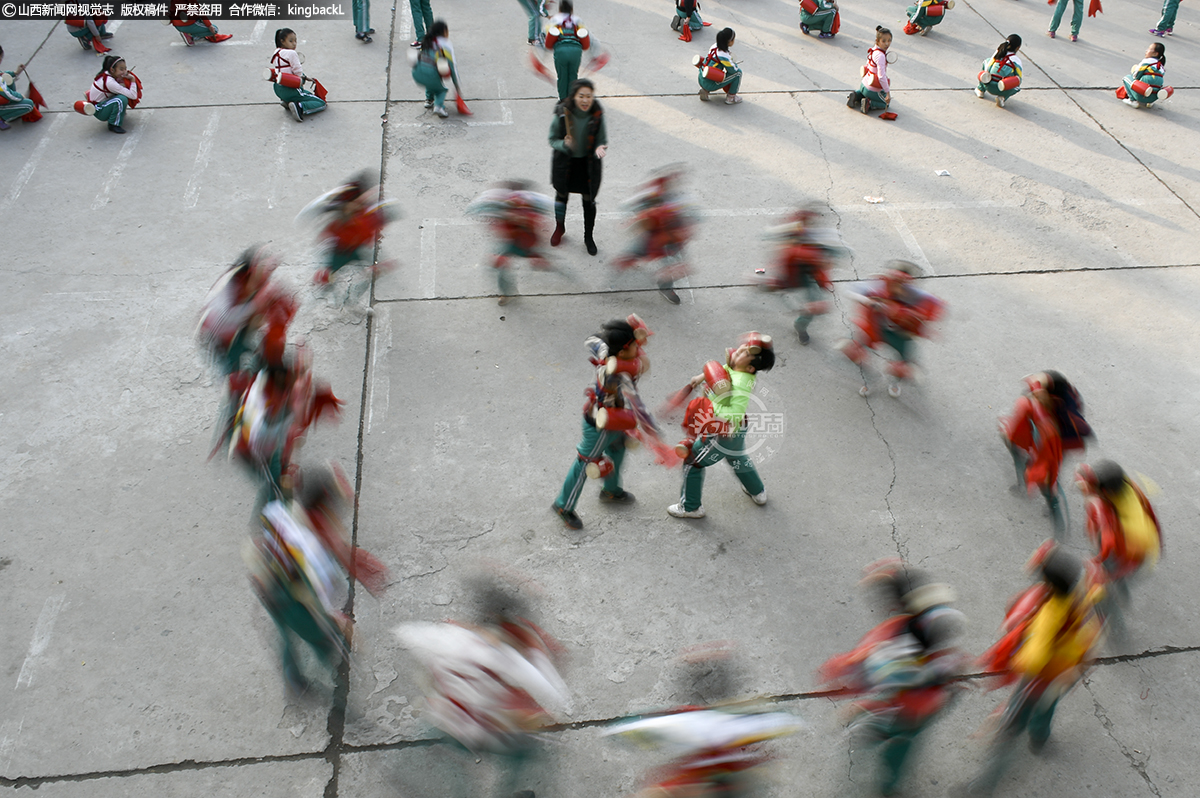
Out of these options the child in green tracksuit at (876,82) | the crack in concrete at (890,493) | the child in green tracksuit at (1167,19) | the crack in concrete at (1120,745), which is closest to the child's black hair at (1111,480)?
the crack in concrete at (1120,745)

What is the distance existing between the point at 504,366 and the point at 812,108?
5.59 metres

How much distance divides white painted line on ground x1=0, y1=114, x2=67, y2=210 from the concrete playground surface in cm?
5

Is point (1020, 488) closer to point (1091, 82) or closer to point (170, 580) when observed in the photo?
point (170, 580)

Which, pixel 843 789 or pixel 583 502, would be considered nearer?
pixel 843 789

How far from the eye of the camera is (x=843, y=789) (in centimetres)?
373

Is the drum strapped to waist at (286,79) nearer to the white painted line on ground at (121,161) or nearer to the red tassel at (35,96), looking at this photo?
the white painted line on ground at (121,161)

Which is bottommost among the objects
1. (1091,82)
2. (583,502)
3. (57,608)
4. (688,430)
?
(57,608)

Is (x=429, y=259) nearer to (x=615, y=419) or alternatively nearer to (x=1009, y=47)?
(x=615, y=419)

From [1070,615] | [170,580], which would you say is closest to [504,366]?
[170,580]

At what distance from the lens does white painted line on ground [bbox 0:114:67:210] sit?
758 centimetres

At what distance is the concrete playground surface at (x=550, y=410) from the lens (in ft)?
12.9

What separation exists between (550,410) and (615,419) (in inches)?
53.9

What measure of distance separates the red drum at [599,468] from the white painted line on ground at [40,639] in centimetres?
288

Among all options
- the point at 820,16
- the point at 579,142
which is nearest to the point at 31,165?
the point at 579,142
